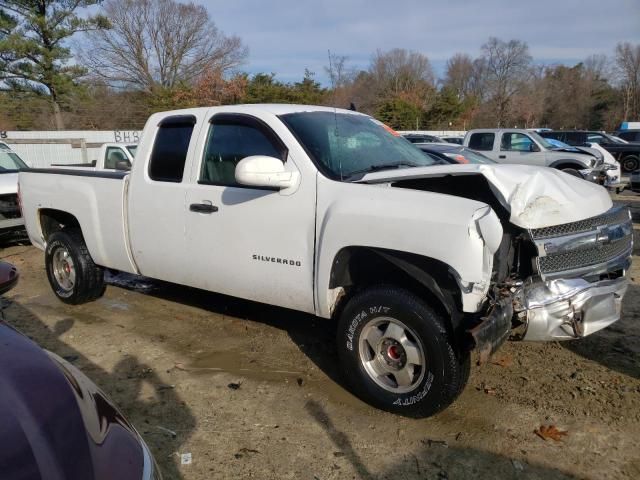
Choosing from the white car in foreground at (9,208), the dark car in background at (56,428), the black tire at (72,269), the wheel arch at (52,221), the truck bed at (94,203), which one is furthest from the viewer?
the white car in foreground at (9,208)

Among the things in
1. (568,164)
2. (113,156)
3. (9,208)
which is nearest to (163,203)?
(9,208)

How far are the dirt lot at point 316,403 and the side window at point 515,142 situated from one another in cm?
1014

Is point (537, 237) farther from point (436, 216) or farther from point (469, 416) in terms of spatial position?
point (469, 416)

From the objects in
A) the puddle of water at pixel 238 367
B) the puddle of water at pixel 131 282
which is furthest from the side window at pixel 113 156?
the puddle of water at pixel 238 367

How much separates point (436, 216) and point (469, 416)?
137 centimetres

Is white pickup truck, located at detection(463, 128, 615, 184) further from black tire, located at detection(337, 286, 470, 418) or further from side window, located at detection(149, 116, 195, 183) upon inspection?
black tire, located at detection(337, 286, 470, 418)

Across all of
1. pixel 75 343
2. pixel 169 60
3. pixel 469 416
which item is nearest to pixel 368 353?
pixel 469 416

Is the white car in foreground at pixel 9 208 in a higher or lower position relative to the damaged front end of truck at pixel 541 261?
lower

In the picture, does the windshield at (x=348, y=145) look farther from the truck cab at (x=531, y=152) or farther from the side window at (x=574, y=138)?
the side window at (x=574, y=138)

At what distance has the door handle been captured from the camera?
4.11m

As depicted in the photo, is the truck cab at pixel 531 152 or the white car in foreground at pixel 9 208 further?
the truck cab at pixel 531 152

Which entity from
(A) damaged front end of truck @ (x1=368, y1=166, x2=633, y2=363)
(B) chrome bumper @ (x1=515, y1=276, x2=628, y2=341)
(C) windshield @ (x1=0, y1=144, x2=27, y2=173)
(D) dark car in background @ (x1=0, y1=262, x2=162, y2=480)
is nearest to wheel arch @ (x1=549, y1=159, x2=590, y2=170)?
(A) damaged front end of truck @ (x1=368, y1=166, x2=633, y2=363)

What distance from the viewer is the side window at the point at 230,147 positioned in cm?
400

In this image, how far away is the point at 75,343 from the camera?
4762mm
